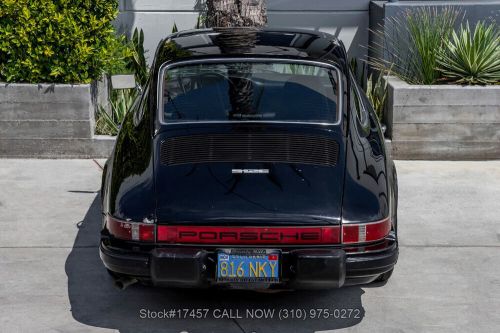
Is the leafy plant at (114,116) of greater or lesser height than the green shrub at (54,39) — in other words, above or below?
below

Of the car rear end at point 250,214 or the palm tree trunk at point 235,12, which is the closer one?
the car rear end at point 250,214

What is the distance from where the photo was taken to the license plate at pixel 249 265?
18.7ft

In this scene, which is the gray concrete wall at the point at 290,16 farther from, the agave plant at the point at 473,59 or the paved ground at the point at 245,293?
the paved ground at the point at 245,293

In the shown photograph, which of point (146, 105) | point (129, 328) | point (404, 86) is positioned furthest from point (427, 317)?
point (404, 86)

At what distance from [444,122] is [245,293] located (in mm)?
4055

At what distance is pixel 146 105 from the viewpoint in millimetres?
6934

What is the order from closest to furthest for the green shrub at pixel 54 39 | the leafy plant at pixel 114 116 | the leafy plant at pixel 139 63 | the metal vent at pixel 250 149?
the metal vent at pixel 250 149, the green shrub at pixel 54 39, the leafy plant at pixel 114 116, the leafy plant at pixel 139 63

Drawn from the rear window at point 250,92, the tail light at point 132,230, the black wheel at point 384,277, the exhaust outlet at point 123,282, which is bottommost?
the black wheel at point 384,277

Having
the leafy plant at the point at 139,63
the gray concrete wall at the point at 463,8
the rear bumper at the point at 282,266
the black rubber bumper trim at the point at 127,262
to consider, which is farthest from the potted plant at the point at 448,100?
the black rubber bumper trim at the point at 127,262

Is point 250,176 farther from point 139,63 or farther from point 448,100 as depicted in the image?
point 139,63

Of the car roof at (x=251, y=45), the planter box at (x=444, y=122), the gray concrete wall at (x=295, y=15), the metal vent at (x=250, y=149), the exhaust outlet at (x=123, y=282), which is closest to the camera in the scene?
the exhaust outlet at (x=123, y=282)

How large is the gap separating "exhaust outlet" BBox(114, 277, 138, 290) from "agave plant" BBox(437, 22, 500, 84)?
5.01 metres

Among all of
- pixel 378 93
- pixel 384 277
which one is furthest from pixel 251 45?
pixel 378 93

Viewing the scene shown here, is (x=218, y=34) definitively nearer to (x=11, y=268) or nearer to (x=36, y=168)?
(x=11, y=268)
